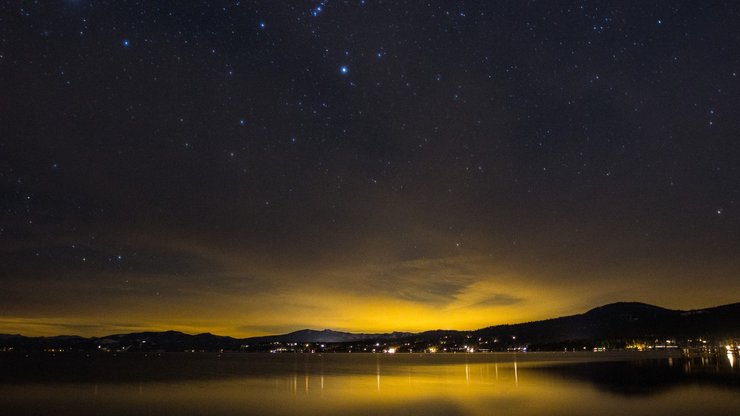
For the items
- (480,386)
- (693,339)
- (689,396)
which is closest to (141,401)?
(480,386)

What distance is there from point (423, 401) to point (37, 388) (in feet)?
110

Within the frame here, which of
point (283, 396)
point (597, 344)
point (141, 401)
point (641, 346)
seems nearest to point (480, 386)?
point (283, 396)

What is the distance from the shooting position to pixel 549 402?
29719mm

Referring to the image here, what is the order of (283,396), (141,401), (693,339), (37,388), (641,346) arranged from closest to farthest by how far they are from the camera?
(141,401)
(283,396)
(37,388)
(693,339)
(641,346)

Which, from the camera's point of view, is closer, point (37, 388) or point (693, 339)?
point (37, 388)

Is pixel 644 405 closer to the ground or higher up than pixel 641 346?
higher up

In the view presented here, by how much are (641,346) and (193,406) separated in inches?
6674

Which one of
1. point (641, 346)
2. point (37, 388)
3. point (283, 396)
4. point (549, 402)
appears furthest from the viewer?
point (641, 346)

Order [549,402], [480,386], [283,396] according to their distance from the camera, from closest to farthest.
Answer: [549,402]
[283,396]
[480,386]

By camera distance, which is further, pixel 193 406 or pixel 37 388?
pixel 37 388

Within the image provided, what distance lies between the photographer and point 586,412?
84.3 ft

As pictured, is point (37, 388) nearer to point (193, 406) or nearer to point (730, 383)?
point (193, 406)

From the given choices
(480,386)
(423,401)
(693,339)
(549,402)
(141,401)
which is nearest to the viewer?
(549,402)

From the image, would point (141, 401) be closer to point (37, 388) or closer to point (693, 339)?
point (37, 388)
